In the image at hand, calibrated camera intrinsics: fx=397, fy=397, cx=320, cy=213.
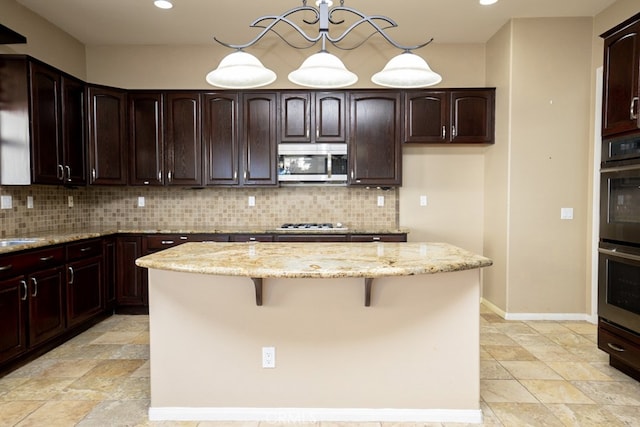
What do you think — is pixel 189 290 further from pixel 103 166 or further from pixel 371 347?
pixel 103 166

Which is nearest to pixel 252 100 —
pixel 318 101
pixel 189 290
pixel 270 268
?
pixel 318 101

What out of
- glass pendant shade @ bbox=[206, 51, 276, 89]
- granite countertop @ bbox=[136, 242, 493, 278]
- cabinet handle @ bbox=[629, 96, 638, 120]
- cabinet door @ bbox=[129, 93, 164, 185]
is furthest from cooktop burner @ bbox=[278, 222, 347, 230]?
cabinet handle @ bbox=[629, 96, 638, 120]

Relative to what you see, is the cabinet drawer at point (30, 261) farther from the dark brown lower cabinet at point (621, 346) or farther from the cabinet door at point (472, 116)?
the dark brown lower cabinet at point (621, 346)

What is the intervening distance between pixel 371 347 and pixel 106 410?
5.11ft

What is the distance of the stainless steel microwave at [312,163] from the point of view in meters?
4.20

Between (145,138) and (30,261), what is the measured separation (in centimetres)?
177

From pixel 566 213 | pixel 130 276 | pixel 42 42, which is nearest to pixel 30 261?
pixel 130 276

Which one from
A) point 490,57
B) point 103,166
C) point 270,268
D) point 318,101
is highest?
point 490,57

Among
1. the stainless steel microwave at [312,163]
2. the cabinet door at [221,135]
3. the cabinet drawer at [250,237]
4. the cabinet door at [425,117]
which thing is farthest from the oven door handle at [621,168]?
the cabinet door at [221,135]

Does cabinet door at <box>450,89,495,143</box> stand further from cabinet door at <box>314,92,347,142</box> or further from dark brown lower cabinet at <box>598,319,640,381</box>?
dark brown lower cabinet at <box>598,319,640,381</box>

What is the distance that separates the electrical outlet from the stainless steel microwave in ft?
7.67

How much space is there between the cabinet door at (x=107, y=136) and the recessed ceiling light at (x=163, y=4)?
1.05m

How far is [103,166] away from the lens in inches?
159

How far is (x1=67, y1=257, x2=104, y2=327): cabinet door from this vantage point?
11.1 feet
